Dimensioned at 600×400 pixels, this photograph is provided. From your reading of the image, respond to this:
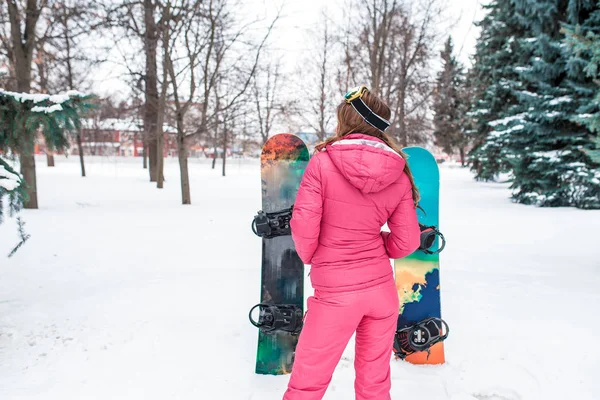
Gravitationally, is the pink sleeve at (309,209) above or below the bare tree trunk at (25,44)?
below

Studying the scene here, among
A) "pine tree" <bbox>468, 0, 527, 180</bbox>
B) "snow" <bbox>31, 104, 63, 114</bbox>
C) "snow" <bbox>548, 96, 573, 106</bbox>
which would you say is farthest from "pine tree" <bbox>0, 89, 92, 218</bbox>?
"pine tree" <bbox>468, 0, 527, 180</bbox>

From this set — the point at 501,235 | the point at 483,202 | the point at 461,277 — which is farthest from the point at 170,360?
the point at 483,202

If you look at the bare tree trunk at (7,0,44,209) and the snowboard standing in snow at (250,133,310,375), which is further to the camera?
the bare tree trunk at (7,0,44,209)

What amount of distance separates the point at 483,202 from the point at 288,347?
11168 millimetres

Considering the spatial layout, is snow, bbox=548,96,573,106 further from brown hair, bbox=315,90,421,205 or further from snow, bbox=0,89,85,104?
snow, bbox=0,89,85,104

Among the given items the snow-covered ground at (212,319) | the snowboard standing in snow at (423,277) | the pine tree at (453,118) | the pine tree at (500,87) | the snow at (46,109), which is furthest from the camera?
the pine tree at (453,118)

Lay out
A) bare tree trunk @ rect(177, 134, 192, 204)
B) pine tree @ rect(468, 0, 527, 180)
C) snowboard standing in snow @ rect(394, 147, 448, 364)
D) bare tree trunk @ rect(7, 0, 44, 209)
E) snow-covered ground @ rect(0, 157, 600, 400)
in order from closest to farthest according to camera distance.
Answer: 1. snow-covered ground @ rect(0, 157, 600, 400)
2. snowboard standing in snow @ rect(394, 147, 448, 364)
3. bare tree trunk @ rect(7, 0, 44, 209)
4. bare tree trunk @ rect(177, 134, 192, 204)
5. pine tree @ rect(468, 0, 527, 180)

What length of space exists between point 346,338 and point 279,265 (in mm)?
962

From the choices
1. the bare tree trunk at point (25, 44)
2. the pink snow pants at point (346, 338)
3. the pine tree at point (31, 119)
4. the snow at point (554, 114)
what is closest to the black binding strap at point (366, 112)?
the pink snow pants at point (346, 338)

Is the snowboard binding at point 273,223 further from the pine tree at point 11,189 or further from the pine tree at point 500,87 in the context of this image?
the pine tree at point 500,87

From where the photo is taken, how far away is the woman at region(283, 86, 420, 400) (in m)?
1.56

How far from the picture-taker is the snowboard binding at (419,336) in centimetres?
244

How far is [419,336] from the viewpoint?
2.46m

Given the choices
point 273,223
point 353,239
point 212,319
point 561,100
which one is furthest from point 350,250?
point 561,100
